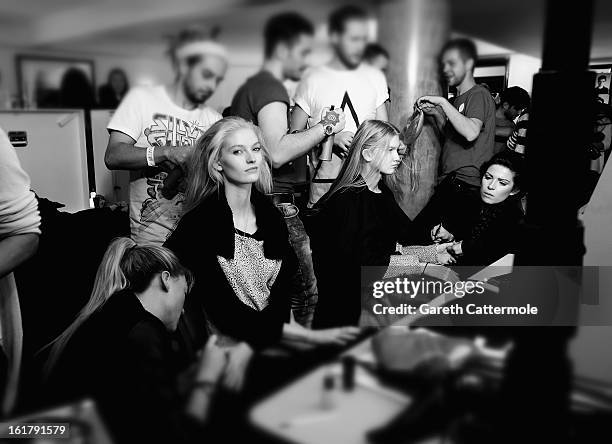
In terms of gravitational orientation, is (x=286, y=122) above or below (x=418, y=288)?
above

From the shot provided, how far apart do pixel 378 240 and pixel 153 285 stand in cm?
45

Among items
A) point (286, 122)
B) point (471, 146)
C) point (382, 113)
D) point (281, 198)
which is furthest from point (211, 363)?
point (471, 146)

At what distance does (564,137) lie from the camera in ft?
2.36

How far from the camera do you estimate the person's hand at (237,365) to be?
2.49ft

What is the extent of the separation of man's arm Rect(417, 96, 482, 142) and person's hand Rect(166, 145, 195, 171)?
0.43 meters

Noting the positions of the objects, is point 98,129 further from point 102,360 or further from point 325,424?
point 325,424

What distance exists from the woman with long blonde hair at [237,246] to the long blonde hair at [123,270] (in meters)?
0.03

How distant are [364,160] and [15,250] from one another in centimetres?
65

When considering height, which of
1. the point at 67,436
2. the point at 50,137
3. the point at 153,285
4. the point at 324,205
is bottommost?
the point at 67,436

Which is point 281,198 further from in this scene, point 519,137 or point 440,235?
point 519,137

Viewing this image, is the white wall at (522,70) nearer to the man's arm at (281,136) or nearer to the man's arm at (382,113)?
the man's arm at (382,113)

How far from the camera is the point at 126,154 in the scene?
797mm

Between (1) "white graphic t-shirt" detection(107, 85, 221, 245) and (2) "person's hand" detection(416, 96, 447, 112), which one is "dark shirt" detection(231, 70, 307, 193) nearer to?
(1) "white graphic t-shirt" detection(107, 85, 221, 245)

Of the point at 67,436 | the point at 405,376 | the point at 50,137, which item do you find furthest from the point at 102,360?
the point at 405,376
